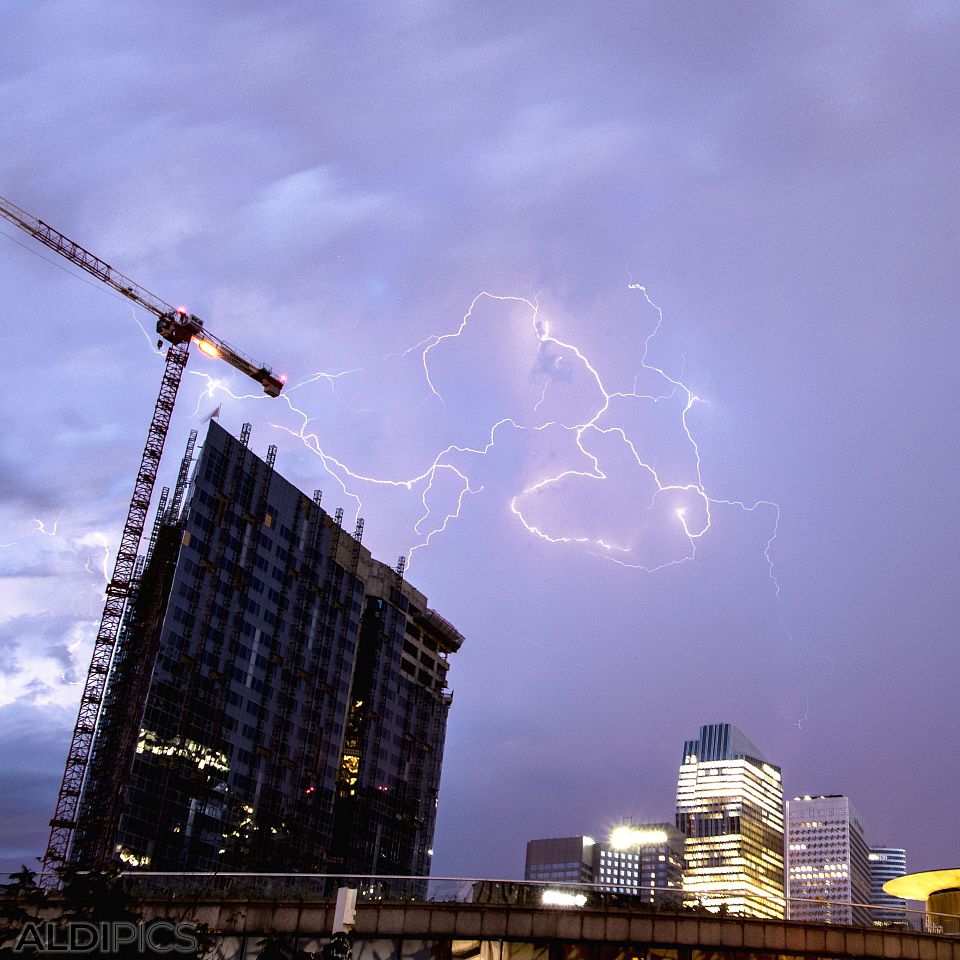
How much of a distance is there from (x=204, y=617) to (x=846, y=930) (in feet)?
264

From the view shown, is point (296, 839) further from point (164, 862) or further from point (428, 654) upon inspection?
point (428, 654)

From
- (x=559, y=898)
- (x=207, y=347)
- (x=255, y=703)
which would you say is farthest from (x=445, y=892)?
(x=207, y=347)

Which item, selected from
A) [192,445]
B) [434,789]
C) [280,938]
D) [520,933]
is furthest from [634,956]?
[434,789]

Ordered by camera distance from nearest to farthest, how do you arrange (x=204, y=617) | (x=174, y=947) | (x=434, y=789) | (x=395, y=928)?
(x=174, y=947), (x=395, y=928), (x=204, y=617), (x=434, y=789)

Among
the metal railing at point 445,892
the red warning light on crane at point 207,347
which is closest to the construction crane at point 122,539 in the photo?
the red warning light on crane at point 207,347

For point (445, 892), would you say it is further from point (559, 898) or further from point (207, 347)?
point (207, 347)

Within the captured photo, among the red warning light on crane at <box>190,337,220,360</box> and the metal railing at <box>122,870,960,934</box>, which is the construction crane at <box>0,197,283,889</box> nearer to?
the red warning light on crane at <box>190,337,220,360</box>

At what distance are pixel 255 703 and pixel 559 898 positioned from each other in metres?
79.0

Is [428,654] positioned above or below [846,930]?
above

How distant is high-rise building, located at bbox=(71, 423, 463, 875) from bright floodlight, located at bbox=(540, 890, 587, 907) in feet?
213

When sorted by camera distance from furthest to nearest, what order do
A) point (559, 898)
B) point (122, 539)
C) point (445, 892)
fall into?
1. point (122, 539)
2. point (559, 898)
3. point (445, 892)

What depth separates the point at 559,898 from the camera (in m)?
45.3

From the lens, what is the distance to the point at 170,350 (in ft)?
413

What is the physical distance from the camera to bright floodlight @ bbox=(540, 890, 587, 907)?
4500 cm
